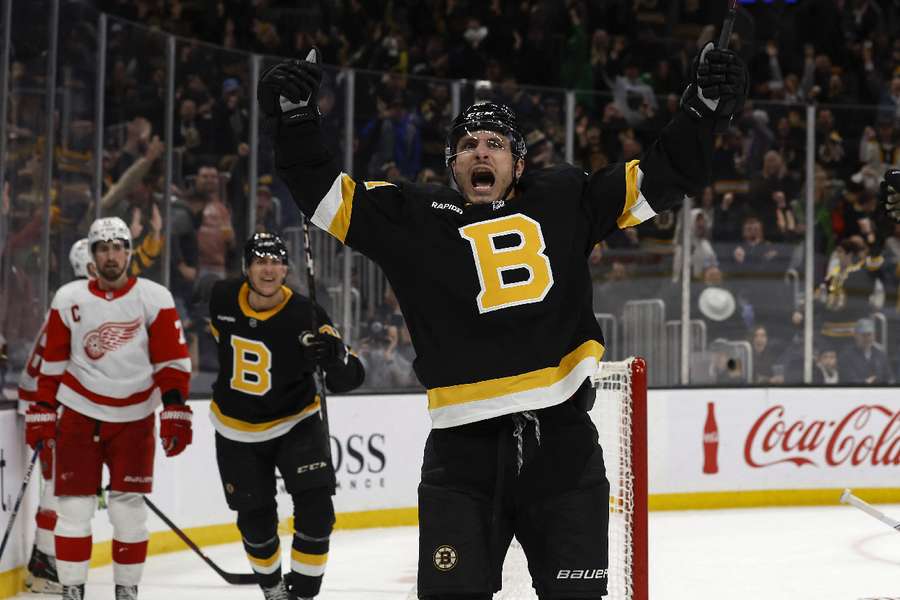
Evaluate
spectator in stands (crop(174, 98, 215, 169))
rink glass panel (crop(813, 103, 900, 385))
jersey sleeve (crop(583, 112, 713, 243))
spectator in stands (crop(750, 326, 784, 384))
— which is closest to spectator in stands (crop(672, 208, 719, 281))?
spectator in stands (crop(750, 326, 784, 384))

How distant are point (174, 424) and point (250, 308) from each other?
48cm

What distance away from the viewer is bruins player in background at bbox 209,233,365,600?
4.60m

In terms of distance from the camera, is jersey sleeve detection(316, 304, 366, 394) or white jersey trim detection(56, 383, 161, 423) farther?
white jersey trim detection(56, 383, 161, 423)

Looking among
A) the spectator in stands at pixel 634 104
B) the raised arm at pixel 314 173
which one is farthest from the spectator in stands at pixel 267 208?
the raised arm at pixel 314 173

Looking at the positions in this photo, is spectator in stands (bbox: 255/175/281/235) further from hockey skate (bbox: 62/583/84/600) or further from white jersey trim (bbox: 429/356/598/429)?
white jersey trim (bbox: 429/356/598/429)

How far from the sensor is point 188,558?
6.11 m

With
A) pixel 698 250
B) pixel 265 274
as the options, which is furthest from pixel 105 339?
pixel 698 250

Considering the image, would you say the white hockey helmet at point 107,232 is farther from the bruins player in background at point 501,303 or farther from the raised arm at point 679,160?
the raised arm at point 679,160

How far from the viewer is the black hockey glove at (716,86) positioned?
96.1 inches

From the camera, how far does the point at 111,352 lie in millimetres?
4758

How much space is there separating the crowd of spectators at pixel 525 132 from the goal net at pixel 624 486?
8.21 ft

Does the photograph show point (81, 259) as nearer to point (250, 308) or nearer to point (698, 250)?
point (250, 308)

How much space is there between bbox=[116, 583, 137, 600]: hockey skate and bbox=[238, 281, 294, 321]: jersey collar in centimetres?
103

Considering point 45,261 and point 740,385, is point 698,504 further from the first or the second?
point 45,261
